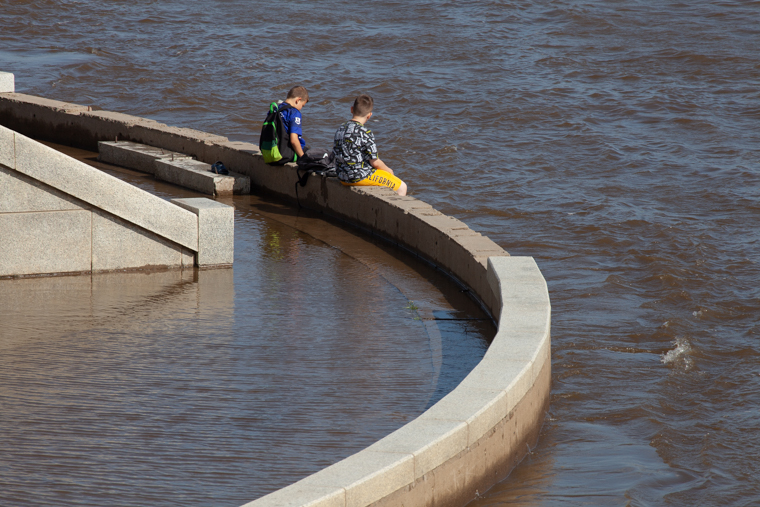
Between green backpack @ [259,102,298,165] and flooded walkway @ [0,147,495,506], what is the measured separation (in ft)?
7.18

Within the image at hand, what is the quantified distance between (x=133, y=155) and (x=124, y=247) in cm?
450

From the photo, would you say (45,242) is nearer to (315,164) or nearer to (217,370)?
(217,370)

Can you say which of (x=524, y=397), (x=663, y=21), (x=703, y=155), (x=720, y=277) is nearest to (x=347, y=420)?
(x=524, y=397)

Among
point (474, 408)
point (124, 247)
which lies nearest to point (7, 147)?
point (124, 247)

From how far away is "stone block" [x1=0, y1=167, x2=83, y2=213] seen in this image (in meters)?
7.04

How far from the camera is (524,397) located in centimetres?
512

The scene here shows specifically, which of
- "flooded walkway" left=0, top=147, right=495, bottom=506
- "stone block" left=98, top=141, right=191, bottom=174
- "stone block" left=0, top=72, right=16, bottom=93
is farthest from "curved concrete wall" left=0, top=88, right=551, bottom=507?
"stone block" left=0, top=72, right=16, bottom=93

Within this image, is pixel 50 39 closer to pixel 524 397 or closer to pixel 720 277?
pixel 720 277

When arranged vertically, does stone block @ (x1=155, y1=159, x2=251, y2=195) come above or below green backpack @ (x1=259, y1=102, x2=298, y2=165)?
below

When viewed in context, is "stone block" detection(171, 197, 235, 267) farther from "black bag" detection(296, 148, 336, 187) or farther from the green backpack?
the green backpack

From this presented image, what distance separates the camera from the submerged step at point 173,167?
1059 centimetres

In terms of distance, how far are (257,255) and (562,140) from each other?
508 inches

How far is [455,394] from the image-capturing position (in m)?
4.69

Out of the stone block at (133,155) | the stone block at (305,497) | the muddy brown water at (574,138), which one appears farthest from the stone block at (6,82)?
the stone block at (305,497)
